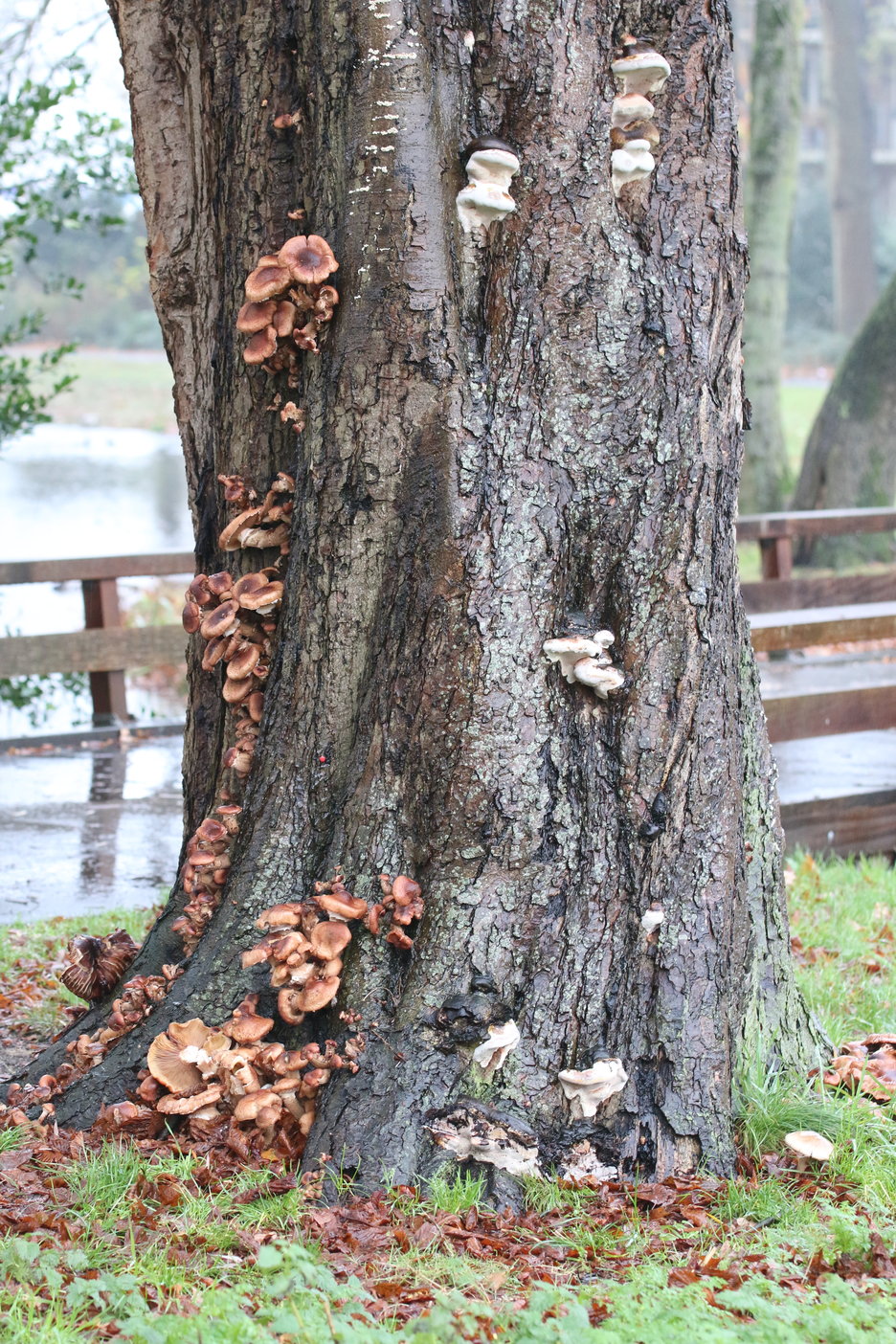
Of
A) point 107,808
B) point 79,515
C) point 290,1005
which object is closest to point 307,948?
point 290,1005

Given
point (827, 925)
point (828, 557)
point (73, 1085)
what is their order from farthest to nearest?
point (828, 557), point (827, 925), point (73, 1085)

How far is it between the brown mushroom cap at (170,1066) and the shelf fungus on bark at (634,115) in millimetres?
2323

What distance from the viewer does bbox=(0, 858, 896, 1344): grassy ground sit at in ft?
6.88

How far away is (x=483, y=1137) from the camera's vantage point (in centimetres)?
272

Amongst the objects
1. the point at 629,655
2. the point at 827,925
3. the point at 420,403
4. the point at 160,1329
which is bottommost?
the point at 827,925

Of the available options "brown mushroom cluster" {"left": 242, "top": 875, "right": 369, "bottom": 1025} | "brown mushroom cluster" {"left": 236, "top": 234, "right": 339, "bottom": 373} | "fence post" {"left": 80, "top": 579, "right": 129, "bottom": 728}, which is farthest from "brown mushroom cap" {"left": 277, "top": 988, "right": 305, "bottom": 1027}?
"fence post" {"left": 80, "top": 579, "right": 129, "bottom": 728}

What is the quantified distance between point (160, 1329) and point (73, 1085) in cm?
114

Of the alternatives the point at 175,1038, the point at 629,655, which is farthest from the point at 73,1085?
the point at 629,655

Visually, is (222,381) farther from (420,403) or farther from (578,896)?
(578,896)

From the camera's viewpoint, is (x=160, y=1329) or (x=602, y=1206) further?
(x=602, y=1206)

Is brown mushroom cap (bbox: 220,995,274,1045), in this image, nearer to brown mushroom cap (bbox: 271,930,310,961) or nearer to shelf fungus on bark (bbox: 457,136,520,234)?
brown mushroom cap (bbox: 271,930,310,961)

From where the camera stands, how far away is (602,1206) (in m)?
2.69

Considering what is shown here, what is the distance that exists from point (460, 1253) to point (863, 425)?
1320 centimetres

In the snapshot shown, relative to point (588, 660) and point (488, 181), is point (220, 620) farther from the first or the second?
point (488, 181)
